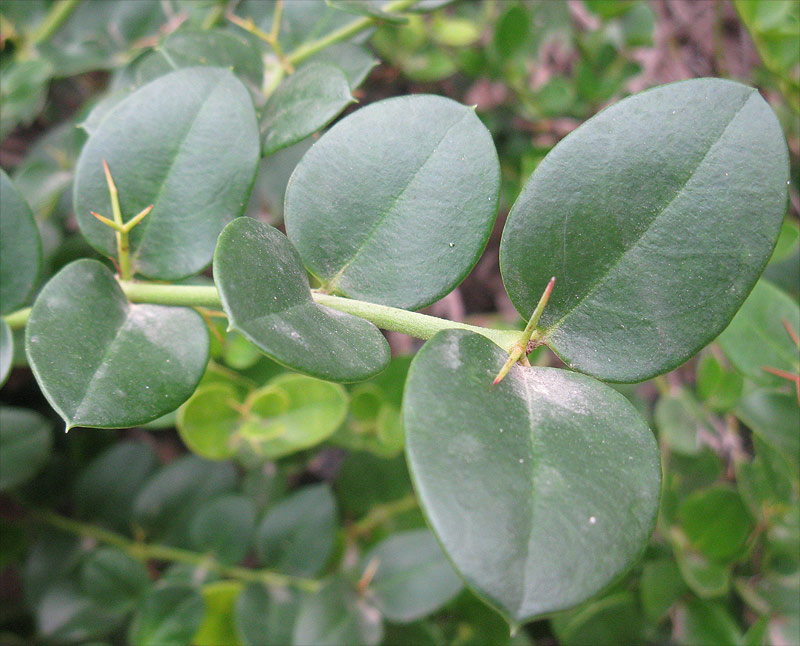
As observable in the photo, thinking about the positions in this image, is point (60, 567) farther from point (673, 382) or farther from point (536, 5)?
point (536, 5)

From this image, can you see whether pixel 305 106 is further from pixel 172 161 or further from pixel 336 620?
pixel 336 620

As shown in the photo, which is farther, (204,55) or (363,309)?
(204,55)

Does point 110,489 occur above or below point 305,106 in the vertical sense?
below

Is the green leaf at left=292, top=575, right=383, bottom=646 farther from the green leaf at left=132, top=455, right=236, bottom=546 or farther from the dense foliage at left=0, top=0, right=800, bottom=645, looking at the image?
the green leaf at left=132, top=455, right=236, bottom=546

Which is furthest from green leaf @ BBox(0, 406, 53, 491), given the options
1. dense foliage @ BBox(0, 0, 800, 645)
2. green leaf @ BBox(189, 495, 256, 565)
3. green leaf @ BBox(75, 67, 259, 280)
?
green leaf @ BBox(75, 67, 259, 280)

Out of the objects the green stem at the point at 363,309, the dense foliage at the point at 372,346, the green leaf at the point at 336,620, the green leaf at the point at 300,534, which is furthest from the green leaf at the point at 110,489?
the green stem at the point at 363,309

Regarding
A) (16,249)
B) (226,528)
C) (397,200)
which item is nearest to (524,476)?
(397,200)

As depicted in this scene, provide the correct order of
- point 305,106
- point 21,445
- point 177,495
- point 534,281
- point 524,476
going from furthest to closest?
point 177,495 < point 21,445 < point 305,106 < point 534,281 < point 524,476
